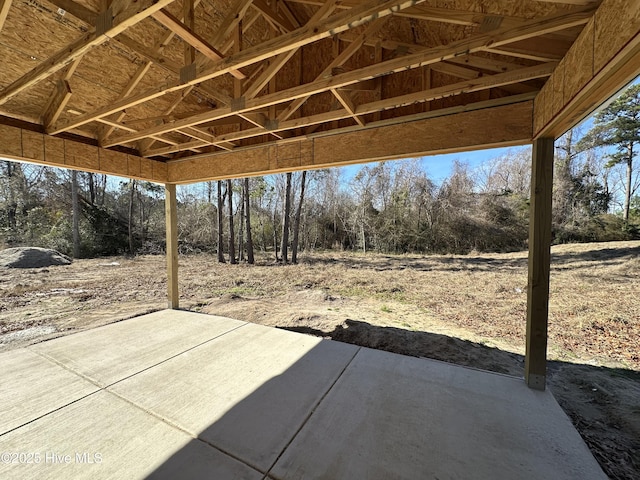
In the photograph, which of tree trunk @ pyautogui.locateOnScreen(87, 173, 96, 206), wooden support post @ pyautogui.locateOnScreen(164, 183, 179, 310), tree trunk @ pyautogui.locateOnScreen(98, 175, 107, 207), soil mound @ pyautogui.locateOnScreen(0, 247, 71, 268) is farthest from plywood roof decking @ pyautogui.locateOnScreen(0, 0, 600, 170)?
tree trunk @ pyautogui.locateOnScreen(98, 175, 107, 207)

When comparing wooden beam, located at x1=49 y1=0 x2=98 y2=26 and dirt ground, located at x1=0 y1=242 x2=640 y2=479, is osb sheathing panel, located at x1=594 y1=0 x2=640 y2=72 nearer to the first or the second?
dirt ground, located at x1=0 y1=242 x2=640 y2=479

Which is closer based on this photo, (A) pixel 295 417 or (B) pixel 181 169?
(A) pixel 295 417

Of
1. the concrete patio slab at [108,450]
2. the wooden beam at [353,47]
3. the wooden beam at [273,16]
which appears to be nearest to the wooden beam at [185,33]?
the wooden beam at [353,47]

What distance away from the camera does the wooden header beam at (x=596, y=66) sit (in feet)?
3.60

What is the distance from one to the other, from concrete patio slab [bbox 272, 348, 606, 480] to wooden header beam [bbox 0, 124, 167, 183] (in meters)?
4.45

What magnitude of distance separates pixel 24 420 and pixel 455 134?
438 cm

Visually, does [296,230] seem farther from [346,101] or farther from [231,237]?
[346,101]

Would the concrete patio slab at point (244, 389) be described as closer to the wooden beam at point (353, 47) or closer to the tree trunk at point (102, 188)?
the wooden beam at point (353, 47)

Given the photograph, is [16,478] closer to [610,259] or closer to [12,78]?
[12,78]

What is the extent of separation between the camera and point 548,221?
2.18 m

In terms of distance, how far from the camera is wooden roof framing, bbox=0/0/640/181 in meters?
1.49

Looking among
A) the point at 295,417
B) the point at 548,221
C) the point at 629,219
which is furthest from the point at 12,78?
the point at 629,219

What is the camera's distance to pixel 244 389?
7.29 feet

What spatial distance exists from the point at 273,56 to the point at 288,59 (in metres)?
0.36
